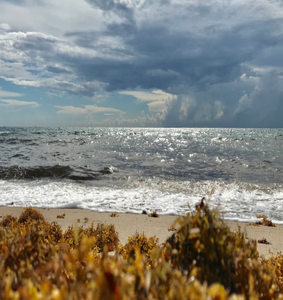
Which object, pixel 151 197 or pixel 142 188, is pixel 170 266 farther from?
pixel 142 188

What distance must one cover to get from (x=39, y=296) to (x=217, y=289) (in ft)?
3.30

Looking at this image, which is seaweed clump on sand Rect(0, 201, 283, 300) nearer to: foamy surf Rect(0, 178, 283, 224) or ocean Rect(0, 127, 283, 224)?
ocean Rect(0, 127, 283, 224)

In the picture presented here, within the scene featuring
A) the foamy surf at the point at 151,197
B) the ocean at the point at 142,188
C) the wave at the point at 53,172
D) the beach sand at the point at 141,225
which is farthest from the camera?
the wave at the point at 53,172

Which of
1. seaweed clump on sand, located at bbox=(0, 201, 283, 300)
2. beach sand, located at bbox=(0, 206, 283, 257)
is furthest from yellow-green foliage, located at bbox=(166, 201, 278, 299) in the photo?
beach sand, located at bbox=(0, 206, 283, 257)

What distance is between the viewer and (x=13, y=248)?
2.30 meters

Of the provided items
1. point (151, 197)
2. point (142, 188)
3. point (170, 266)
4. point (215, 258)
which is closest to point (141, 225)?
point (151, 197)

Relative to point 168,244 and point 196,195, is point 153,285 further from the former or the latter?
point 196,195

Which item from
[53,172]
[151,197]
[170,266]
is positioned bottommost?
[53,172]

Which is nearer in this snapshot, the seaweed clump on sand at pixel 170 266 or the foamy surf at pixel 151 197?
the seaweed clump on sand at pixel 170 266

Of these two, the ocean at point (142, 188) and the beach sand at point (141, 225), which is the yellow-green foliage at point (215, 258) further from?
the ocean at point (142, 188)

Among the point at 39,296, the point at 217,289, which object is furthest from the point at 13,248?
the point at 217,289

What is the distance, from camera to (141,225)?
813cm

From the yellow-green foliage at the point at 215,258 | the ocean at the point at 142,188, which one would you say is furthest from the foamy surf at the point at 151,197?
the yellow-green foliage at the point at 215,258

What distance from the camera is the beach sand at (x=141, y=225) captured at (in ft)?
22.2
